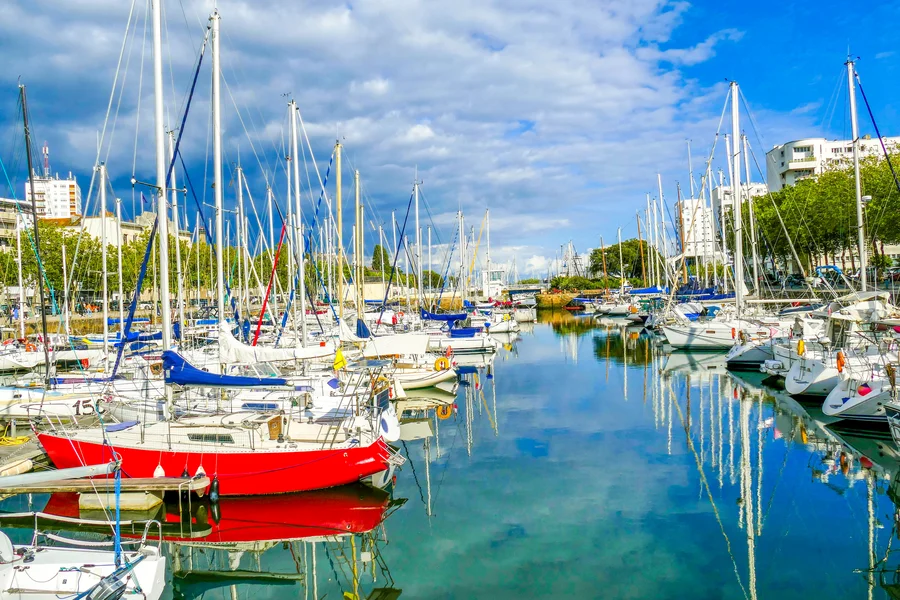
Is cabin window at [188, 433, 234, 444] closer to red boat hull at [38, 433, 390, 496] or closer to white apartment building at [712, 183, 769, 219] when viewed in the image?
red boat hull at [38, 433, 390, 496]

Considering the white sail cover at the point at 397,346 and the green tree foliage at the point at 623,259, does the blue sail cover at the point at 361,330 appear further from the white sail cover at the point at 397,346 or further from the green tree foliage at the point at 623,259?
the green tree foliage at the point at 623,259

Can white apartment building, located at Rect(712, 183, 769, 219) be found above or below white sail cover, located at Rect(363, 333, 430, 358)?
above

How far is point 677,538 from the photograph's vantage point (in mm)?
12953

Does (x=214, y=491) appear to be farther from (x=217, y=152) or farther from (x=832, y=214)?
(x=832, y=214)

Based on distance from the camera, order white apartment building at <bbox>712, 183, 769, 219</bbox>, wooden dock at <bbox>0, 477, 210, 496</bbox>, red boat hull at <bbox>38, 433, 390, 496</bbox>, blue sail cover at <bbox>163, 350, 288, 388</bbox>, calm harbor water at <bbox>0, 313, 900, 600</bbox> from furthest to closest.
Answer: white apartment building at <bbox>712, 183, 769, 219</bbox>
blue sail cover at <bbox>163, 350, 288, 388</bbox>
red boat hull at <bbox>38, 433, 390, 496</bbox>
wooden dock at <bbox>0, 477, 210, 496</bbox>
calm harbor water at <bbox>0, 313, 900, 600</bbox>

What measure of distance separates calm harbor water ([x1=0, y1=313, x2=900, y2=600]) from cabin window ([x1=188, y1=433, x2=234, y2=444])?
4.75 ft

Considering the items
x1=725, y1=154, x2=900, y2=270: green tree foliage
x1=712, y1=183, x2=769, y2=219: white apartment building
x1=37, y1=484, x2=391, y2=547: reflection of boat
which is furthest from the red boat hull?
x1=712, y1=183, x2=769, y2=219: white apartment building

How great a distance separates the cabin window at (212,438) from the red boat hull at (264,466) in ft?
1.39

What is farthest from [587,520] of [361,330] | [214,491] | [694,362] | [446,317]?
[446,317]

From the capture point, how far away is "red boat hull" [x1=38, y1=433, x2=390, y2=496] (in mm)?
15148

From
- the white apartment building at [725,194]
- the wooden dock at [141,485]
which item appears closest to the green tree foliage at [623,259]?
the white apartment building at [725,194]

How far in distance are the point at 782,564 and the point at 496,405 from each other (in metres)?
16.2

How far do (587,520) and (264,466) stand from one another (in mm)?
7525

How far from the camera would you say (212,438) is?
15.6 metres
